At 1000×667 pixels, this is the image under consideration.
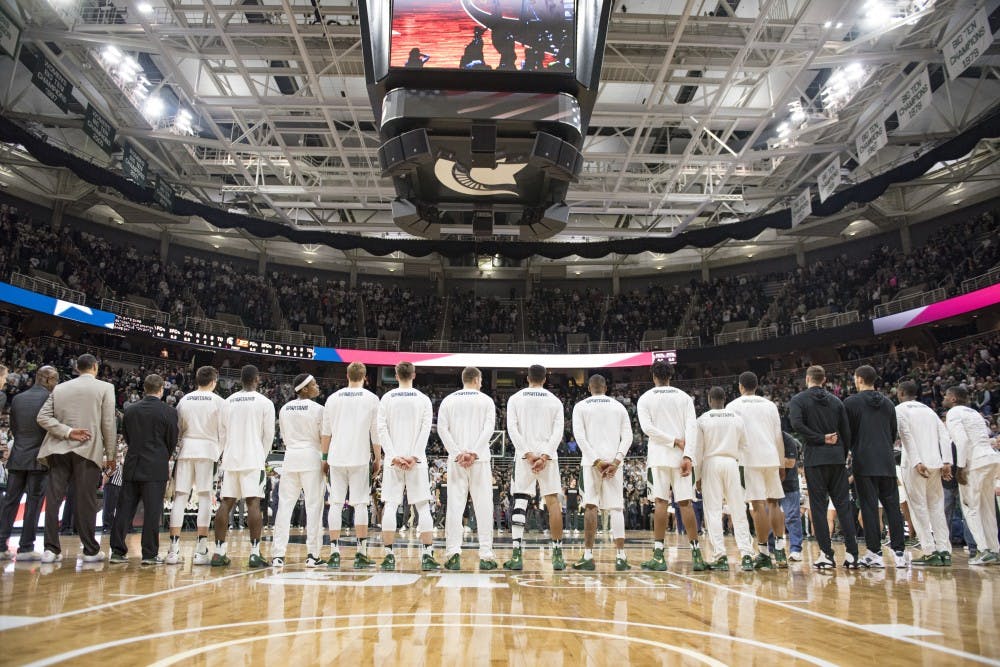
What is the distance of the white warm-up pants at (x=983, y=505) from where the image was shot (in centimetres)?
687

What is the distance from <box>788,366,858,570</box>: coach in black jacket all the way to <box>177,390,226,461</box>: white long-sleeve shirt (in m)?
5.76

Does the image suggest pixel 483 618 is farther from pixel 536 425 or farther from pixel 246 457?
pixel 246 457

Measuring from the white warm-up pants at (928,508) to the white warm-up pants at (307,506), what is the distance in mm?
6115

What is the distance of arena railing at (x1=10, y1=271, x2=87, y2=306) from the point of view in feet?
68.4

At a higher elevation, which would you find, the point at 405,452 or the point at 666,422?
the point at 666,422

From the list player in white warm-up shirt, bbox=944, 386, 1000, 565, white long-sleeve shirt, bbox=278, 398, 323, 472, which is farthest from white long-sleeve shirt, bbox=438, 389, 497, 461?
player in white warm-up shirt, bbox=944, 386, 1000, 565

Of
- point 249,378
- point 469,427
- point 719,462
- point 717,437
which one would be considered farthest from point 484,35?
point 719,462

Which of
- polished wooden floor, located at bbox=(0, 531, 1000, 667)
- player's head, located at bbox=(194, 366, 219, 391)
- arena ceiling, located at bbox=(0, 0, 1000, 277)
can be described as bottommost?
polished wooden floor, located at bbox=(0, 531, 1000, 667)

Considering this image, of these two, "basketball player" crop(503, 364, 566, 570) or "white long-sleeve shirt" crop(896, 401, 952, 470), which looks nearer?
"basketball player" crop(503, 364, 566, 570)

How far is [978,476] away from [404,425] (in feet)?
20.6

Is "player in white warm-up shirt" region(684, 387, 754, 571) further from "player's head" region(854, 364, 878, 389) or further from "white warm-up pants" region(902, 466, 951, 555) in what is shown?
"white warm-up pants" region(902, 466, 951, 555)

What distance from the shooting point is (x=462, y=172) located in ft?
18.9

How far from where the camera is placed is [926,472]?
676cm

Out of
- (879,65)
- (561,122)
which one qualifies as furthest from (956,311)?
(561,122)
